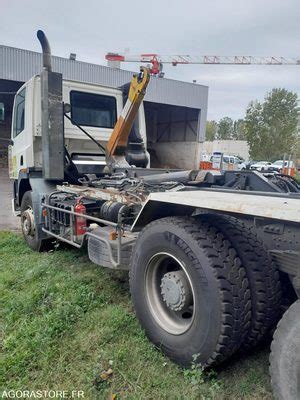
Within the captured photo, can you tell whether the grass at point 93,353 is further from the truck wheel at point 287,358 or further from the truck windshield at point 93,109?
the truck windshield at point 93,109

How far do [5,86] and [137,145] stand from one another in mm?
16165

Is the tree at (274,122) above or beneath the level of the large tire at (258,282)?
above

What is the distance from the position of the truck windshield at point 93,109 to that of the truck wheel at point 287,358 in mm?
4662

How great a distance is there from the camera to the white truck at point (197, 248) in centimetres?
209

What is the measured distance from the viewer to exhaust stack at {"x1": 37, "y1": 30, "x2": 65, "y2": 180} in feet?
15.5

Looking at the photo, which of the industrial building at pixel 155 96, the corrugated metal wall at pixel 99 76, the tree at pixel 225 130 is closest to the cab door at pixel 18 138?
the industrial building at pixel 155 96

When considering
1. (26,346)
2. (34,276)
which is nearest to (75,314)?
(26,346)

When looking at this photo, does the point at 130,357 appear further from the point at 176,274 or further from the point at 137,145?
the point at 137,145

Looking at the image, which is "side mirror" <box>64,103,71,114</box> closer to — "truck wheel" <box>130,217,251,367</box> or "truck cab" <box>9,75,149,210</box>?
"truck cab" <box>9,75,149,210</box>

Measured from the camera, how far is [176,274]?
251 cm

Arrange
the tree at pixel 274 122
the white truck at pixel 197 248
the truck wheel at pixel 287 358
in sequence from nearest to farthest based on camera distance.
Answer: the truck wheel at pixel 287 358 < the white truck at pixel 197 248 < the tree at pixel 274 122

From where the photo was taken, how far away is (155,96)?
20.7 metres

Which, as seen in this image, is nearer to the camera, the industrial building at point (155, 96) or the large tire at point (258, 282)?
the large tire at point (258, 282)

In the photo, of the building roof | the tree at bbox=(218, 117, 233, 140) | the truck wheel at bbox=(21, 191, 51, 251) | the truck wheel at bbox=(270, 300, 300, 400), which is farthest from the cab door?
the tree at bbox=(218, 117, 233, 140)
